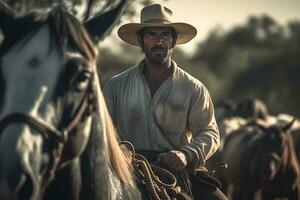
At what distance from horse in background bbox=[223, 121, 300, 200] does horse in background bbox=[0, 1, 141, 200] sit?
45.8 ft

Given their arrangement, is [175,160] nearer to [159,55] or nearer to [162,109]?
[162,109]

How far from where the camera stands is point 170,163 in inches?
253

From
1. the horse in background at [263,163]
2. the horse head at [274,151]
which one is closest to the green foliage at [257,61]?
Answer: the horse in background at [263,163]

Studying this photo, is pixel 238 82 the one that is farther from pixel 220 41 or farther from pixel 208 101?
pixel 208 101

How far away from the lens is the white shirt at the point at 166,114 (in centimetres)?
673

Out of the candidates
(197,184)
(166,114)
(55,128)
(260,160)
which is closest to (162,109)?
(166,114)

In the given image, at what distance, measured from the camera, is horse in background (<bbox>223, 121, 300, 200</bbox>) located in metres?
19.5

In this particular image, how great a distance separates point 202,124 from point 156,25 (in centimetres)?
87

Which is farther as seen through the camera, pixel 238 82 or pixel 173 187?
pixel 238 82

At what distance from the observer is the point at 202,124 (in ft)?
22.1

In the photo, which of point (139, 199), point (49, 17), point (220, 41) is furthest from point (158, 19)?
point (220, 41)

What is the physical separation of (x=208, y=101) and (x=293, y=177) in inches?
504

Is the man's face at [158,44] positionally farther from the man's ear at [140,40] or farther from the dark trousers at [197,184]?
the dark trousers at [197,184]

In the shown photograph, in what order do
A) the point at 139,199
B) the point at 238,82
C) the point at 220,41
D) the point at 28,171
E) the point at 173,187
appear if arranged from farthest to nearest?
the point at 220,41
the point at 238,82
the point at 173,187
the point at 139,199
the point at 28,171
